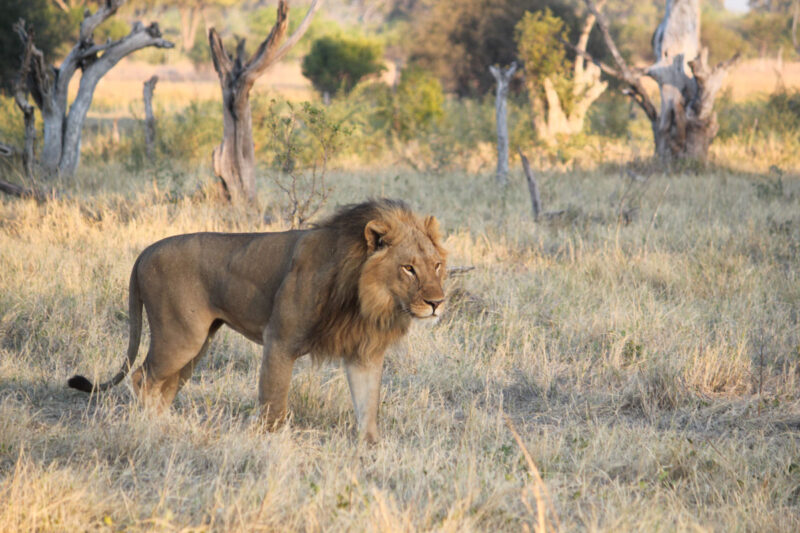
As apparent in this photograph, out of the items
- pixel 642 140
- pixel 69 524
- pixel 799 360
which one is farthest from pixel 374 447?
pixel 642 140

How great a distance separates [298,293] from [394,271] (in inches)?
17.9

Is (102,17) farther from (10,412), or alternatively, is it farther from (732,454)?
(732,454)

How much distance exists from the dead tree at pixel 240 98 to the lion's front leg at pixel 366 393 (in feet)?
17.0

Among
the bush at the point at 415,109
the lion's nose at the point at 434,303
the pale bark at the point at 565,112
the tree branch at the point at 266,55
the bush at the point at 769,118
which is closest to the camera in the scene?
the lion's nose at the point at 434,303

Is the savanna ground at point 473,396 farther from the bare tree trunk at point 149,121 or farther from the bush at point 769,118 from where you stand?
the bush at point 769,118

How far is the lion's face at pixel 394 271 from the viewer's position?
135 inches

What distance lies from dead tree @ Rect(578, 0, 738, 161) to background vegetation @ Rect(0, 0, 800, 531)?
1.98 metres

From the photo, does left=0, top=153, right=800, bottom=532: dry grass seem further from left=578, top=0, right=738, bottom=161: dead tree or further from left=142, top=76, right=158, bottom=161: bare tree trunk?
left=578, top=0, right=738, bottom=161: dead tree

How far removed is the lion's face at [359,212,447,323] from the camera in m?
3.44

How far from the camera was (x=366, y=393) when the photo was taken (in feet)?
12.5

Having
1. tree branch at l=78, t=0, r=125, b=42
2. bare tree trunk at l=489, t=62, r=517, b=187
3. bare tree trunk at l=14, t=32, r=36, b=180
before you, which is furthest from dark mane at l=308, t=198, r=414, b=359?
bare tree trunk at l=489, t=62, r=517, b=187

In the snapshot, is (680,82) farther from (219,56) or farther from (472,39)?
(472,39)

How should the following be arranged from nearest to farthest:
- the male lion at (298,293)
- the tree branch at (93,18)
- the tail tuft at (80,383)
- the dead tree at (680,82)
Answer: the male lion at (298,293), the tail tuft at (80,383), the tree branch at (93,18), the dead tree at (680,82)

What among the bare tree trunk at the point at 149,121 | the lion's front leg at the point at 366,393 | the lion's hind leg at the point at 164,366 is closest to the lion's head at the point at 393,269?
the lion's front leg at the point at 366,393
